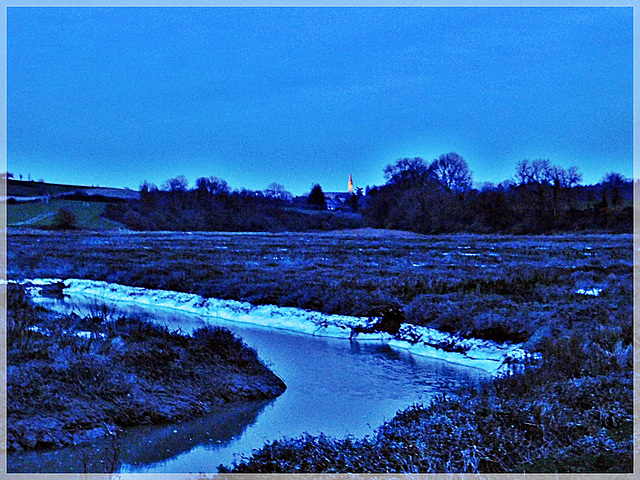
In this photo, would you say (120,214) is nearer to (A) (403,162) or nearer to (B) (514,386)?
(A) (403,162)

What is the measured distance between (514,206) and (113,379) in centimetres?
8205

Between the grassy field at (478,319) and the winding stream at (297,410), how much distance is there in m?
1.23

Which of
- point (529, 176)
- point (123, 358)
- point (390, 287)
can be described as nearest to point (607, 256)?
point (390, 287)

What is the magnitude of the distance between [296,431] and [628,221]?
69698 millimetres

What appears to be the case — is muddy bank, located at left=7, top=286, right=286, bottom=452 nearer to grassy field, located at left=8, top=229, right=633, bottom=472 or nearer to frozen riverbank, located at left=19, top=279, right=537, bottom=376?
grassy field, located at left=8, top=229, right=633, bottom=472

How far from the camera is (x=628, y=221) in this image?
7112 cm

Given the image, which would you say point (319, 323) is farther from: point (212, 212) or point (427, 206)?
point (212, 212)

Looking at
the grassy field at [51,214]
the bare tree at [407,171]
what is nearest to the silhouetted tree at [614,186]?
the bare tree at [407,171]

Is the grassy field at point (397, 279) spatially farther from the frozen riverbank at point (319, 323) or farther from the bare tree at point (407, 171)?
the bare tree at point (407, 171)

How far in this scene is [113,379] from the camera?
10797 mm

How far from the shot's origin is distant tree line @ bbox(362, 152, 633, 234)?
3179 inches

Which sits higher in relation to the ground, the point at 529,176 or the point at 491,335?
the point at 529,176

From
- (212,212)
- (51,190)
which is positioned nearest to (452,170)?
(212,212)

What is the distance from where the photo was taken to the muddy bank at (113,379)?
9539mm
